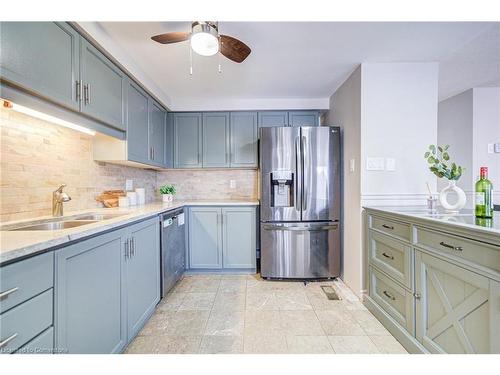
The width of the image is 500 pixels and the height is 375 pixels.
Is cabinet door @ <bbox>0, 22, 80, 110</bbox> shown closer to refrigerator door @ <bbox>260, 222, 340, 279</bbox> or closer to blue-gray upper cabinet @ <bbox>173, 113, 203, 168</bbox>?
blue-gray upper cabinet @ <bbox>173, 113, 203, 168</bbox>

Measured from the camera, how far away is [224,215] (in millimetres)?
2771

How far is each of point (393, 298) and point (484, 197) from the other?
0.90m

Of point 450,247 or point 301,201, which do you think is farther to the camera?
point 301,201

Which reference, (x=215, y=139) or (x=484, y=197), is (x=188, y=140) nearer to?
(x=215, y=139)

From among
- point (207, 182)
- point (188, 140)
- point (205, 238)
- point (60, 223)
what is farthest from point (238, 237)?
point (60, 223)

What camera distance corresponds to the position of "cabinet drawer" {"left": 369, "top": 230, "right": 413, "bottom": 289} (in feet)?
4.94

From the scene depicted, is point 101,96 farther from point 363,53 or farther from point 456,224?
point 456,224

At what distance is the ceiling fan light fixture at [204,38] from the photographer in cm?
137

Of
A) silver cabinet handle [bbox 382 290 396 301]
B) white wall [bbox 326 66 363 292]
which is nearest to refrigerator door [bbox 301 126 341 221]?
white wall [bbox 326 66 363 292]

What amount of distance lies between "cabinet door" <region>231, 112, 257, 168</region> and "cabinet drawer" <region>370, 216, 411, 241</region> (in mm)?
1736

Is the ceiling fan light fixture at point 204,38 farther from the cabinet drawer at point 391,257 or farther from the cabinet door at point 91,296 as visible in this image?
the cabinet drawer at point 391,257

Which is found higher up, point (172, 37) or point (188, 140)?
point (172, 37)

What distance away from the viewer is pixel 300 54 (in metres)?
1.98

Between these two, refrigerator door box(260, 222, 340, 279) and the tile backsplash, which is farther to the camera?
refrigerator door box(260, 222, 340, 279)
